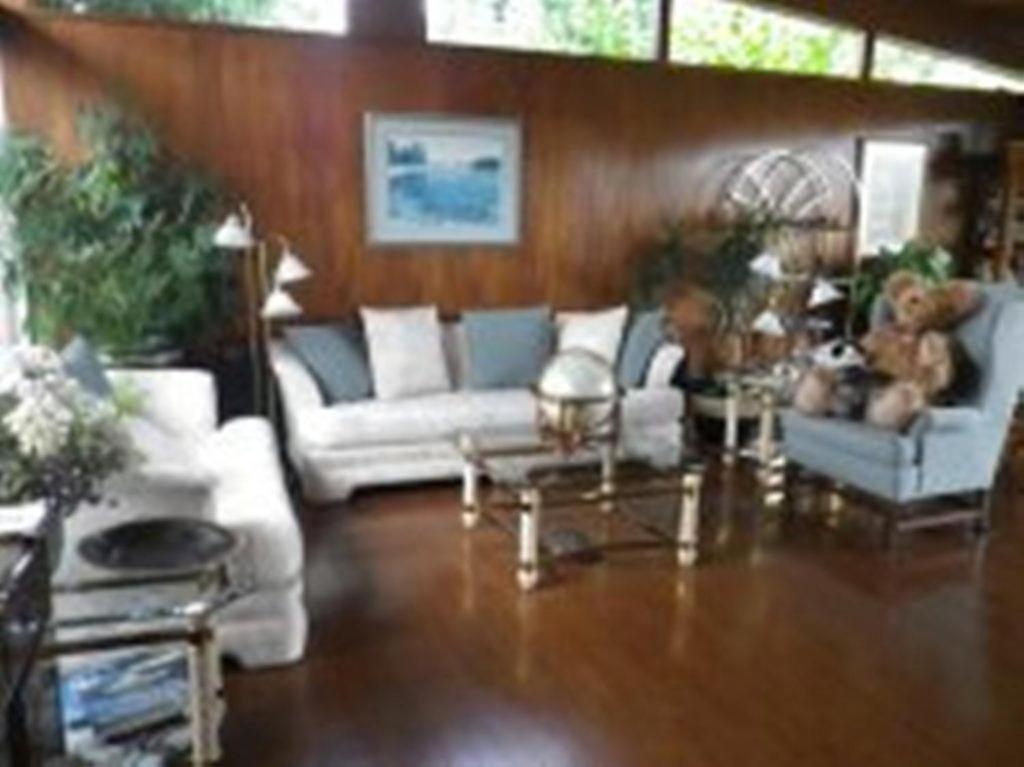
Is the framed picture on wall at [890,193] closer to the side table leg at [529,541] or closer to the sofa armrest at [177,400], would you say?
the side table leg at [529,541]

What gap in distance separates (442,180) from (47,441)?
11.9ft

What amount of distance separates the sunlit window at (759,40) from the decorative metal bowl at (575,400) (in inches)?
112

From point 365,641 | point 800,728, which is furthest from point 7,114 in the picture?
point 800,728

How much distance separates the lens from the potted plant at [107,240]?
4.40 metres

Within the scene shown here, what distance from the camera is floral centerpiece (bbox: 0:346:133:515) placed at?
2314 millimetres

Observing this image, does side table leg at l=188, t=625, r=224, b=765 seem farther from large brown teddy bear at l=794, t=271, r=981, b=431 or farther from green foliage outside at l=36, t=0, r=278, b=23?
green foliage outside at l=36, t=0, r=278, b=23

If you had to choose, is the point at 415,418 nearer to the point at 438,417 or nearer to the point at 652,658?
the point at 438,417

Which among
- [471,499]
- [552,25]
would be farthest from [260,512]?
[552,25]

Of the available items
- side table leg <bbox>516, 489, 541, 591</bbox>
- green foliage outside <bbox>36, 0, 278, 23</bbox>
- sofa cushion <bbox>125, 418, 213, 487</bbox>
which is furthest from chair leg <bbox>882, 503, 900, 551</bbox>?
green foliage outside <bbox>36, 0, 278, 23</bbox>

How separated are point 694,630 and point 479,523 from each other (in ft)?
4.31

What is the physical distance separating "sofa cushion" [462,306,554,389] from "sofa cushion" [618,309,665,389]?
0.43 m

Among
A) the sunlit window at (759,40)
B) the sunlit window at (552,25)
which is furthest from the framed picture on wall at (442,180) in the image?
the sunlit window at (759,40)

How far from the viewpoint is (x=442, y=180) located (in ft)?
18.4

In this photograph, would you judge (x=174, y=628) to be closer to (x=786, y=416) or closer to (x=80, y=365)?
(x=80, y=365)
